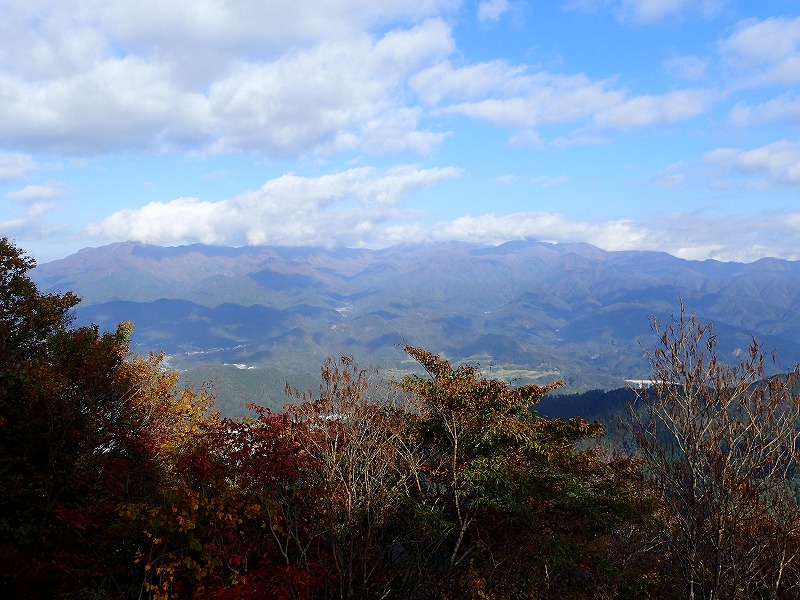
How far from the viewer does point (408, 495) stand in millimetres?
15023

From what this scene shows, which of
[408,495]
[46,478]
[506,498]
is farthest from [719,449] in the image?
[46,478]

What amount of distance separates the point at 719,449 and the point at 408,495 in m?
8.52

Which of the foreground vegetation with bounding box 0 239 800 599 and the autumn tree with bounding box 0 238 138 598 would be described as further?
the autumn tree with bounding box 0 238 138 598

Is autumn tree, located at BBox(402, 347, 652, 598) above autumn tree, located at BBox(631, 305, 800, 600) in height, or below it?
below

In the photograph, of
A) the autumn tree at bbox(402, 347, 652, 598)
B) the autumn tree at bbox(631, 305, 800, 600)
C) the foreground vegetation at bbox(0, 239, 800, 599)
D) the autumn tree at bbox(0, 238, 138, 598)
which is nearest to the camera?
the autumn tree at bbox(631, 305, 800, 600)

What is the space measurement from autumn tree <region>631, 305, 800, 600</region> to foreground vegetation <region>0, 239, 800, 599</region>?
6cm

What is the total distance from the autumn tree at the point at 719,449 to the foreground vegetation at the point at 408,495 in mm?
57

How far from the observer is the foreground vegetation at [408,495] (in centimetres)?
1040

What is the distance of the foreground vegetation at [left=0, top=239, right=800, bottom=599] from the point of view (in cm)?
1040

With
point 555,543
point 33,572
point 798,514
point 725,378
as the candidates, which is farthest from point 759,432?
point 33,572

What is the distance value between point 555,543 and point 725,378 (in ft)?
20.8

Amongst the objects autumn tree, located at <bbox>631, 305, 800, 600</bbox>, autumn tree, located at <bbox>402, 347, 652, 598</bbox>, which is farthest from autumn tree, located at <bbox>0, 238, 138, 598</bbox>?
autumn tree, located at <bbox>631, 305, 800, 600</bbox>

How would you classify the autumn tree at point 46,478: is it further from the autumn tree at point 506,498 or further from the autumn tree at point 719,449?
the autumn tree at point 719,449

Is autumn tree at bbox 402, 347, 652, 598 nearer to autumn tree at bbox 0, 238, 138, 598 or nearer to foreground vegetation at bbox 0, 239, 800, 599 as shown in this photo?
foreground vegetation at bbox 0, 239, 800, 599
